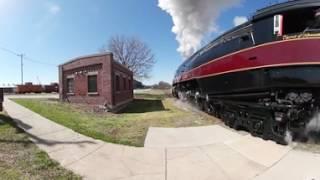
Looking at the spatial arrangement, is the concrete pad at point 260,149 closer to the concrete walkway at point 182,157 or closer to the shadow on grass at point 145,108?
the concrete walkway at point 182,157

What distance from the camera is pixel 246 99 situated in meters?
9.41

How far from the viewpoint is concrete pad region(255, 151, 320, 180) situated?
6.27 metres

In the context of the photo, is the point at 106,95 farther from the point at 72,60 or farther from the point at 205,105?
the point at 205,105

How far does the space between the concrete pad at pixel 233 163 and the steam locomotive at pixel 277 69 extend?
1.25 meters

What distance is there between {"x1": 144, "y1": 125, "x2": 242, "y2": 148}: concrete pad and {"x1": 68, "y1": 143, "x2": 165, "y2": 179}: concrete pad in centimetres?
77

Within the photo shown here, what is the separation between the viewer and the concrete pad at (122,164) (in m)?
6.52

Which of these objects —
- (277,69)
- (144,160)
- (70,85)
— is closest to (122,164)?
(144,160)

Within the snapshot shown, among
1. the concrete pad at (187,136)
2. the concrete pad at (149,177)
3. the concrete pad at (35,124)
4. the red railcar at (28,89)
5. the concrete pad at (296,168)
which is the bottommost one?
the concrete pad at (149,177)

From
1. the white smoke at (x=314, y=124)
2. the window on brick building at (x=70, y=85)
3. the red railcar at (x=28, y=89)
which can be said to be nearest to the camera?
the white smoke at (x=314, y=124)

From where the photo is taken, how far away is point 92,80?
22078 mm

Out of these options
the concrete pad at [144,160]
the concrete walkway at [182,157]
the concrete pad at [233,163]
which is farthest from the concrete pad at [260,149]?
the concrete pad at [144,160]

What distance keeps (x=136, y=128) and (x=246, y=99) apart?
3586 millimetres

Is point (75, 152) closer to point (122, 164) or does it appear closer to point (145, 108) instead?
point (122, 164)

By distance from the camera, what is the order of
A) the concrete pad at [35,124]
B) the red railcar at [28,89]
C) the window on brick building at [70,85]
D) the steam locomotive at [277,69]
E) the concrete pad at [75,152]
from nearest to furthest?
1. the concrete pad at [75,152]
2. the steam locomotive at [277,69]
3. the concrete pad at [35,124]
4. the window on brick building at [70,85]
5. the red railcar at [28,89]
